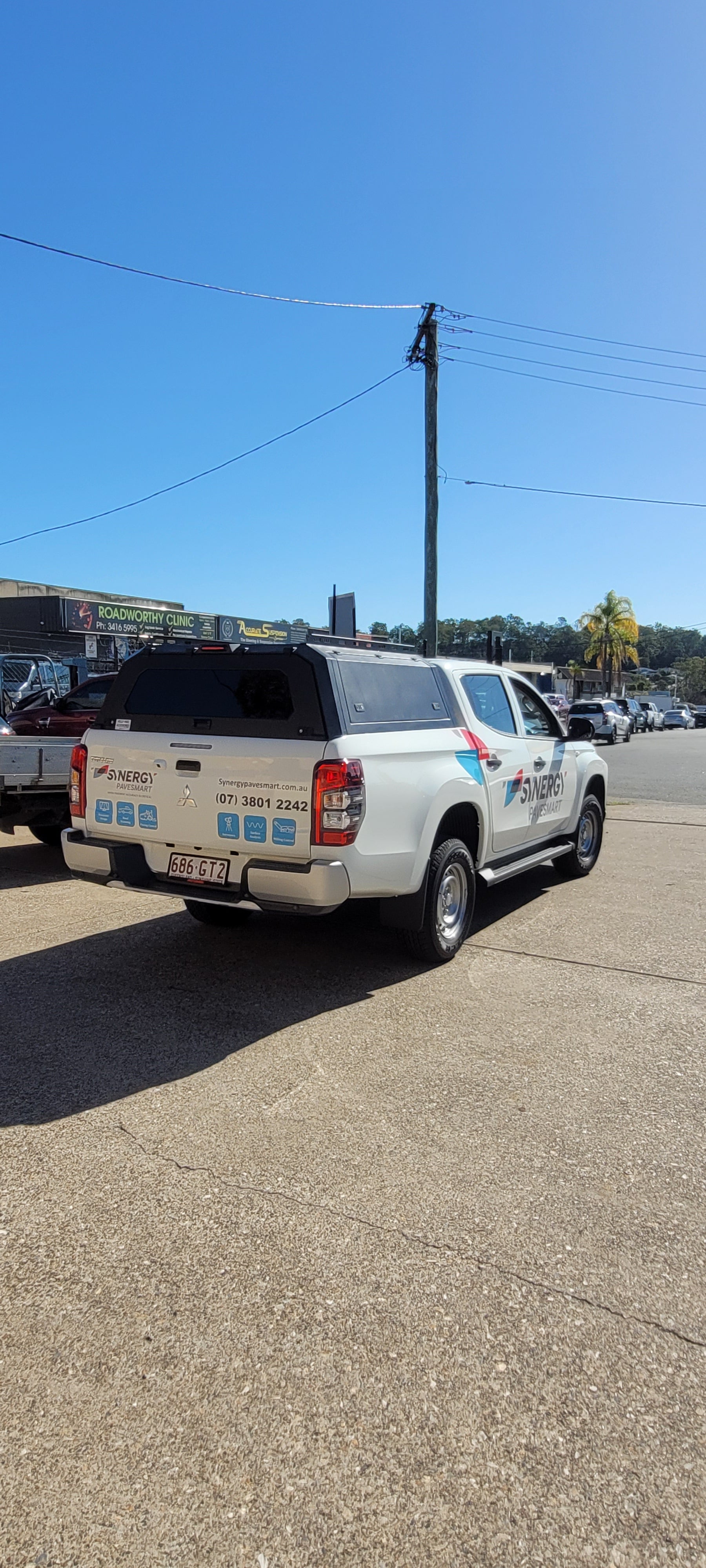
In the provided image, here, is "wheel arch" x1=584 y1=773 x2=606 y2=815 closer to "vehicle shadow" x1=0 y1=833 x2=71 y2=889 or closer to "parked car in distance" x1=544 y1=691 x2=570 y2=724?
"vehicle shadow" x1=0 y1=833 x2=71 y2=889

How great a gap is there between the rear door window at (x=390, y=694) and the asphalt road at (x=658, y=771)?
10706 millimetres

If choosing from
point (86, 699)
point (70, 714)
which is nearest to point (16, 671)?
point (86, 699)

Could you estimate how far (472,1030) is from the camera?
471cm

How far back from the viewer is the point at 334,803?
466 cm

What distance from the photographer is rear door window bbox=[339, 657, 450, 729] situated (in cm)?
509

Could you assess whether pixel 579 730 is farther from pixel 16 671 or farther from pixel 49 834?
pixel 16 671

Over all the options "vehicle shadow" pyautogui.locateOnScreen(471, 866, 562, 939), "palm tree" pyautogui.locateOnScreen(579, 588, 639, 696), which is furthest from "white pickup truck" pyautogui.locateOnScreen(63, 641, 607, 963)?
"palm tree" pyautogui.locateOnScreen(579, 588, 639, 696)

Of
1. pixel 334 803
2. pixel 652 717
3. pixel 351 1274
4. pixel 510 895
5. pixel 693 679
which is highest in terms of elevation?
pixel 693 679

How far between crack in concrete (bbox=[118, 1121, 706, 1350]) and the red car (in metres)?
8.37

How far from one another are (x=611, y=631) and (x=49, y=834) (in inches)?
2442

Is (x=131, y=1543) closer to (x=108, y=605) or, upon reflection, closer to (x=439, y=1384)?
(x=439, y=1384)

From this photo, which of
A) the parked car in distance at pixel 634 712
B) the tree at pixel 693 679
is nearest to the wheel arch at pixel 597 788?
the parked car in distance at pixel 634 712

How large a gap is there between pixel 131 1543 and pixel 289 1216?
1.16m

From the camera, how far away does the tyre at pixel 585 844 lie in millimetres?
8484
